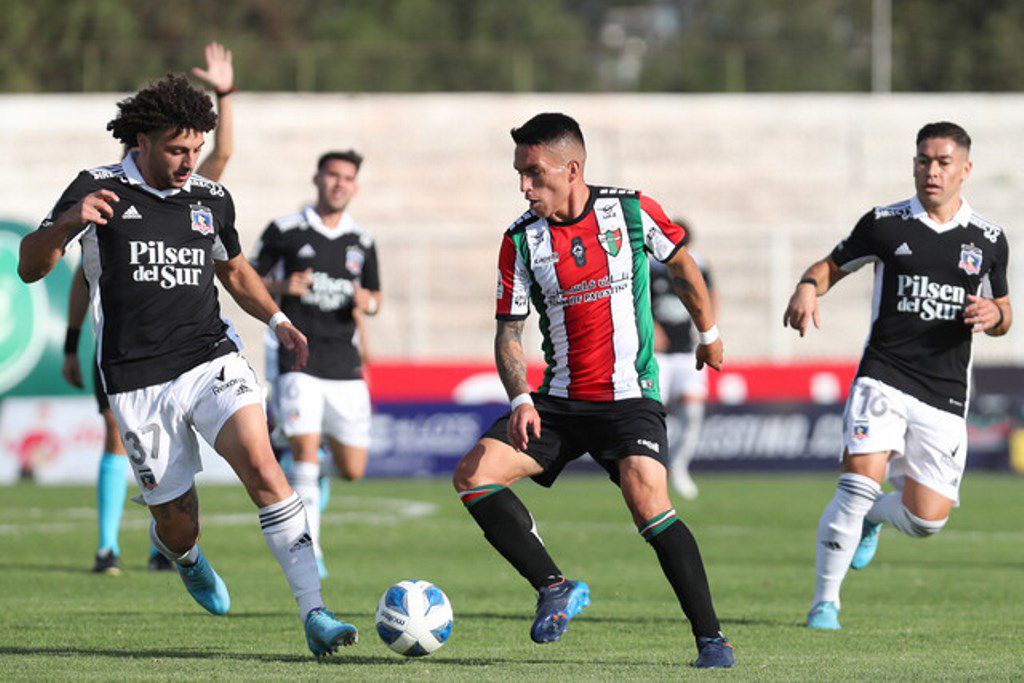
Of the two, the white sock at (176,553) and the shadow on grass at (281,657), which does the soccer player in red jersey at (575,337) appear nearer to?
the shadow on grass at (281,657)

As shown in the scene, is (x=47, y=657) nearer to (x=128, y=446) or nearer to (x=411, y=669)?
(x=128, y=446)

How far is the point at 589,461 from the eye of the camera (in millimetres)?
21859

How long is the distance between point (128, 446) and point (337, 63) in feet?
110

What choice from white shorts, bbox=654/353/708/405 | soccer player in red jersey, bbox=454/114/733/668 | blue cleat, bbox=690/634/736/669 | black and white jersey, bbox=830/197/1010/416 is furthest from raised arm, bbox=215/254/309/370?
white shorts, bbox=654/353/708/405

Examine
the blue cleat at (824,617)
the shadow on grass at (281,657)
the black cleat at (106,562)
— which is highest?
the shadow on grass at (281,657)

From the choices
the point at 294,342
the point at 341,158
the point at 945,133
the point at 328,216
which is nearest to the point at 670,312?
the point at 328,216

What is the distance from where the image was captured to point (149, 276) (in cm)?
771

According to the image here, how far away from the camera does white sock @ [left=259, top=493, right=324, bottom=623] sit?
737 cm

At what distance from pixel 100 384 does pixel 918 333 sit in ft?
16.8

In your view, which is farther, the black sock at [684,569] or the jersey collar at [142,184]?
the jersey collar at [142,184]

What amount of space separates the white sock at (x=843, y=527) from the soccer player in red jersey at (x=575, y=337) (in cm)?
175

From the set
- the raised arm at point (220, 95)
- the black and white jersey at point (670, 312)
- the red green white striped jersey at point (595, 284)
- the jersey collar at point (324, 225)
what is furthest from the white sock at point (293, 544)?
the black and white jersey at point (670, 312)

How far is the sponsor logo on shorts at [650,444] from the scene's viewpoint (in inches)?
292

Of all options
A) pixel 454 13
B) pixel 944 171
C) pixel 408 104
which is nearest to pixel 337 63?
pixel 408 104
